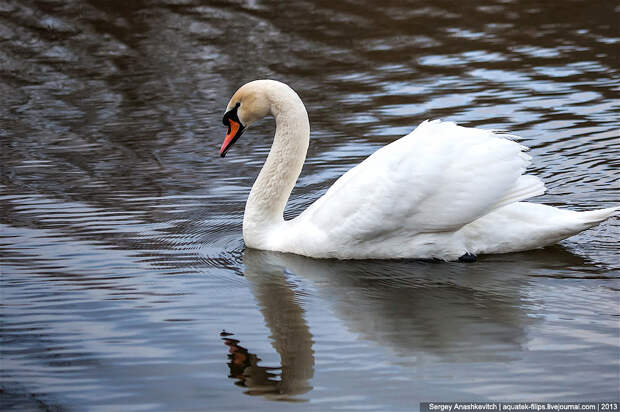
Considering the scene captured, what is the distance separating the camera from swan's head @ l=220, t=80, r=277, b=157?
7.88 metres

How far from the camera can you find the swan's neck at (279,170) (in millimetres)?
7809

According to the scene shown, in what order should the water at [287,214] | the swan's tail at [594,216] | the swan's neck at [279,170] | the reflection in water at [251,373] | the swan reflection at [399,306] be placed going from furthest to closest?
the swan's neck at [279,170] < the swan's tail at [594,216] < the swan reflection at [399,306] < the water at [287,214] < the reflection in water at [251,373]

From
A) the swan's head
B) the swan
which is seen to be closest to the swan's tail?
the swan

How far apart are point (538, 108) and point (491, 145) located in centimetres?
436

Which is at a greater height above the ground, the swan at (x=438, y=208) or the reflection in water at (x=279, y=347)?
the swan at (x=438, y=208)

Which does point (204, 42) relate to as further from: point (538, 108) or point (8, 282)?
point (8, 282)

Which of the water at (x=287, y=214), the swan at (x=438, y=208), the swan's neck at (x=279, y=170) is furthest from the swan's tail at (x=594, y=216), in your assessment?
the swan's neck at (x=279, y=170)

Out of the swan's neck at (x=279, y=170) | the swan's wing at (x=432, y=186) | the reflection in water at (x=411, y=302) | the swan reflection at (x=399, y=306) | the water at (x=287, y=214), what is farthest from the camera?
the swan's neck at (x=279, y=170)

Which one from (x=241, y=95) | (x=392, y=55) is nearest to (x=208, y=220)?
(x=241, y=95)

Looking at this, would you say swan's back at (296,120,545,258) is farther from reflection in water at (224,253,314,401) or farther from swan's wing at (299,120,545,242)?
reflection in water at (224,253,314,401)

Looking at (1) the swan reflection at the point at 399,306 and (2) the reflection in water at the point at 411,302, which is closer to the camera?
(1) the swan reflection at the point at 399,306

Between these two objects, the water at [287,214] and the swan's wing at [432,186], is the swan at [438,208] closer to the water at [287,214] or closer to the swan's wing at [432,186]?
the swan's wing at [432,186]

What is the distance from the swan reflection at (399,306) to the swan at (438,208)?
0.43ft

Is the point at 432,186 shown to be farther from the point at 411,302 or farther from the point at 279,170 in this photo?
the point at 279,170
